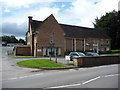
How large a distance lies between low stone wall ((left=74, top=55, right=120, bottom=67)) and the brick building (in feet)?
58.6

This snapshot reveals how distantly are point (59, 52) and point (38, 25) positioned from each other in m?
9.38

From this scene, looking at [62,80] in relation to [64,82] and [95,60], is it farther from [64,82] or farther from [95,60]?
[95,60]

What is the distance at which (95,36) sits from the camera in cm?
5088

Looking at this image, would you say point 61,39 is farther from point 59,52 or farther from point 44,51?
point 44,51

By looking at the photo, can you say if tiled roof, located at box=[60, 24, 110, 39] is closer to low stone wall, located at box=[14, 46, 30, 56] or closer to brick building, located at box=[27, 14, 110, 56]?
brick building, located at box=[27, 14, 110, 56]

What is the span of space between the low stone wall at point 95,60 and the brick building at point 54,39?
58.6 ft

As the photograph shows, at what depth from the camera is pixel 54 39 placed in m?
38.9

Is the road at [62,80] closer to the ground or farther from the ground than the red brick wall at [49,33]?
closer to the ground

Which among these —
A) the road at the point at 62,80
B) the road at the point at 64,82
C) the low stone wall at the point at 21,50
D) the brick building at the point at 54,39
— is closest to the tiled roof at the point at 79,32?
the brick building at the point at 54,39

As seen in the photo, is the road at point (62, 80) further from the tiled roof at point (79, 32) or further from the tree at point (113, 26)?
the tree at point (113, 26)

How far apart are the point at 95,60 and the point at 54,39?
19.9 m

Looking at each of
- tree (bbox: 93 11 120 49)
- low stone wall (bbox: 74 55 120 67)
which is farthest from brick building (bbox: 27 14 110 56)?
low stone wall (bbox: 74 55 120 67)

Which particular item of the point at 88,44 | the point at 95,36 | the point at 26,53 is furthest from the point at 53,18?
the point at 95,36

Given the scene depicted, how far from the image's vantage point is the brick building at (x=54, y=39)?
121ft
